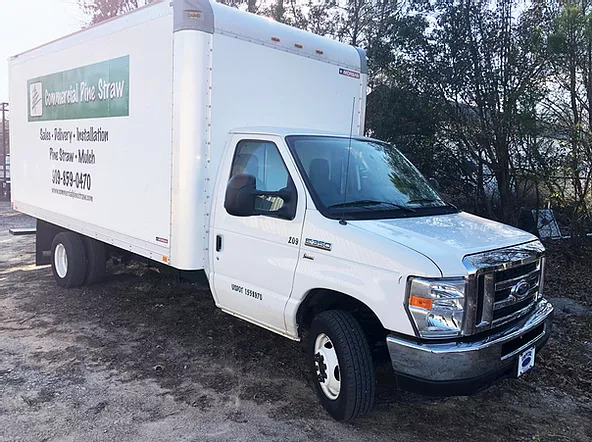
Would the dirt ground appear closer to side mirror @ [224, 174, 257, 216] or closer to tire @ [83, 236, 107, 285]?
tire @ [83, 236, 107, 285]

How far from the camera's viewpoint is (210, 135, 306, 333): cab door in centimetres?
429

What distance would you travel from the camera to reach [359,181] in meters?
4.57

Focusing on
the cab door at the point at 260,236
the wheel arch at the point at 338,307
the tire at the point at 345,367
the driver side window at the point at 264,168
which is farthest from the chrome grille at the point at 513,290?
the driver side window at the point at 264,168

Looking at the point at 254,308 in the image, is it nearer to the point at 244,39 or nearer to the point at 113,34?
the point at 244,39

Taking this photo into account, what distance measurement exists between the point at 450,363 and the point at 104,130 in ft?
15.1

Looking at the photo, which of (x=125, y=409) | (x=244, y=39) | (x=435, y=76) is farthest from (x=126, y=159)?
(x=435, y=76)

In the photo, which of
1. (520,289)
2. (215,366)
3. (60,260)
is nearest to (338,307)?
(520,289)

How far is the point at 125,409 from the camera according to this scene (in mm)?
4191

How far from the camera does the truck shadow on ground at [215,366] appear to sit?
4172mm

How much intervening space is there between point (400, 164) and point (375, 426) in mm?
2364

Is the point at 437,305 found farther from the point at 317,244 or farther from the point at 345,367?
the point at 317,244

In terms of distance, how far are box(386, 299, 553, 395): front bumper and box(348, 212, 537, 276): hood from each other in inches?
19.6

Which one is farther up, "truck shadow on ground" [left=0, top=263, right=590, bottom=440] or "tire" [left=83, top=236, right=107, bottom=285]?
"tire" [left=83, top=236, right=107, bottom=285]

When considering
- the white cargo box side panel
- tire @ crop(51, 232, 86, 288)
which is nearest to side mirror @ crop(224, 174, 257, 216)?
the white cargo box side panel
